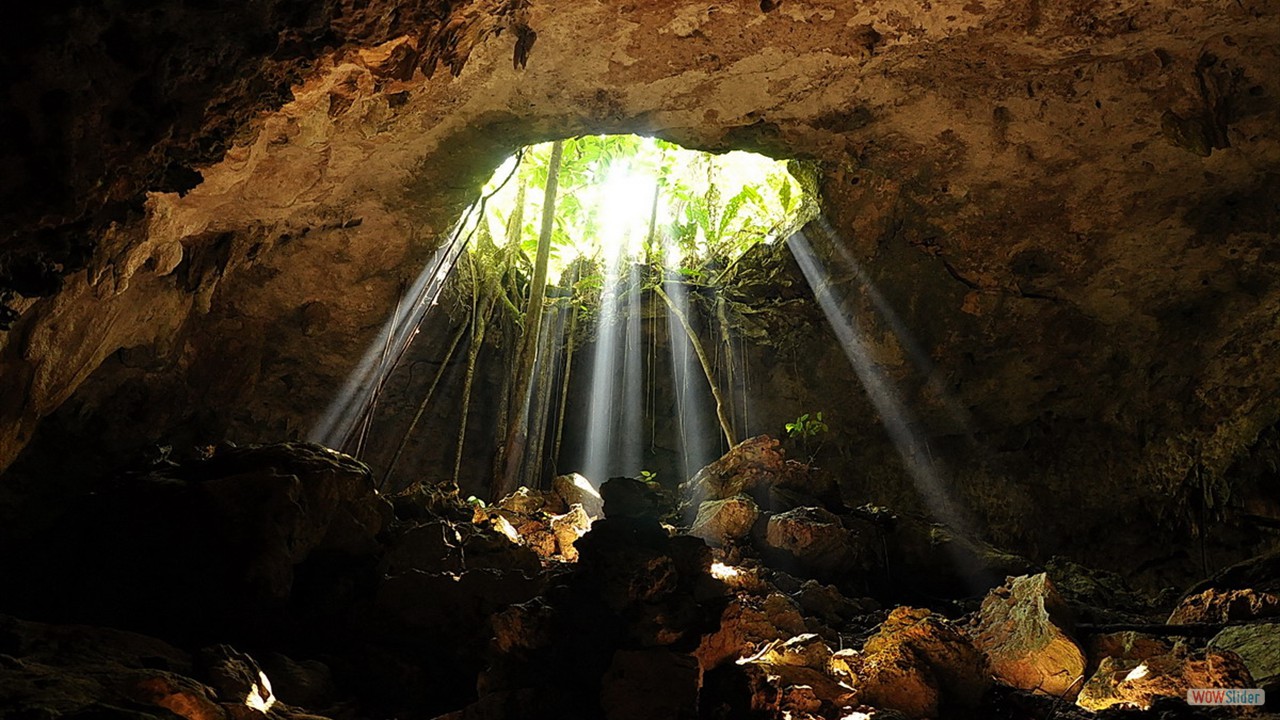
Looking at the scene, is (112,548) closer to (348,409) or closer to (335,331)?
(335,331)

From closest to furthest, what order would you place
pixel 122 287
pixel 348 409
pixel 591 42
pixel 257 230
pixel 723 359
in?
pixel 122 287 < pixel 591 42 < pixel 257 230 < pixel 348 409 < pixel 723 359

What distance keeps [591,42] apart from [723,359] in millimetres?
6410

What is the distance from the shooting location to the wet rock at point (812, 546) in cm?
648

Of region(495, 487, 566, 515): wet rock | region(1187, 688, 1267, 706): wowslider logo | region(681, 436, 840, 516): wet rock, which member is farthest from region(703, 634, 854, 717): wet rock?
region(495, 487, 566, 515): wet rock

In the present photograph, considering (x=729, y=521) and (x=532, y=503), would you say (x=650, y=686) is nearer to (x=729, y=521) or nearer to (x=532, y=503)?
(x=729, y=521)

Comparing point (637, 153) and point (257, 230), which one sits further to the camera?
point (637, 153)

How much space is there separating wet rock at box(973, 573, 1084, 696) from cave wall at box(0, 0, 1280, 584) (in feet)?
12.0

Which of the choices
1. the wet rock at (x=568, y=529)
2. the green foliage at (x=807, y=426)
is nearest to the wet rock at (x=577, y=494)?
the wet rock at (x=568, y=529)

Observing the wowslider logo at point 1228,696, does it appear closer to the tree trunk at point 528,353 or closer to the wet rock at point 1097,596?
the wet rock at point 1097,596

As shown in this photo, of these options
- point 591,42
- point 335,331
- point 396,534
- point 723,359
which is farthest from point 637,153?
point 396,534

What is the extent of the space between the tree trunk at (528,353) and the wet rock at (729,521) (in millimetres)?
2618

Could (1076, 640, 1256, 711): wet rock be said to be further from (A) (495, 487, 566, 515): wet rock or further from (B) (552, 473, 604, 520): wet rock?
(A) (495, 487, 566, 515): wet rock

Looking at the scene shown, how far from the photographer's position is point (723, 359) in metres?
10.7

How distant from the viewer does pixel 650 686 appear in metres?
3.01
